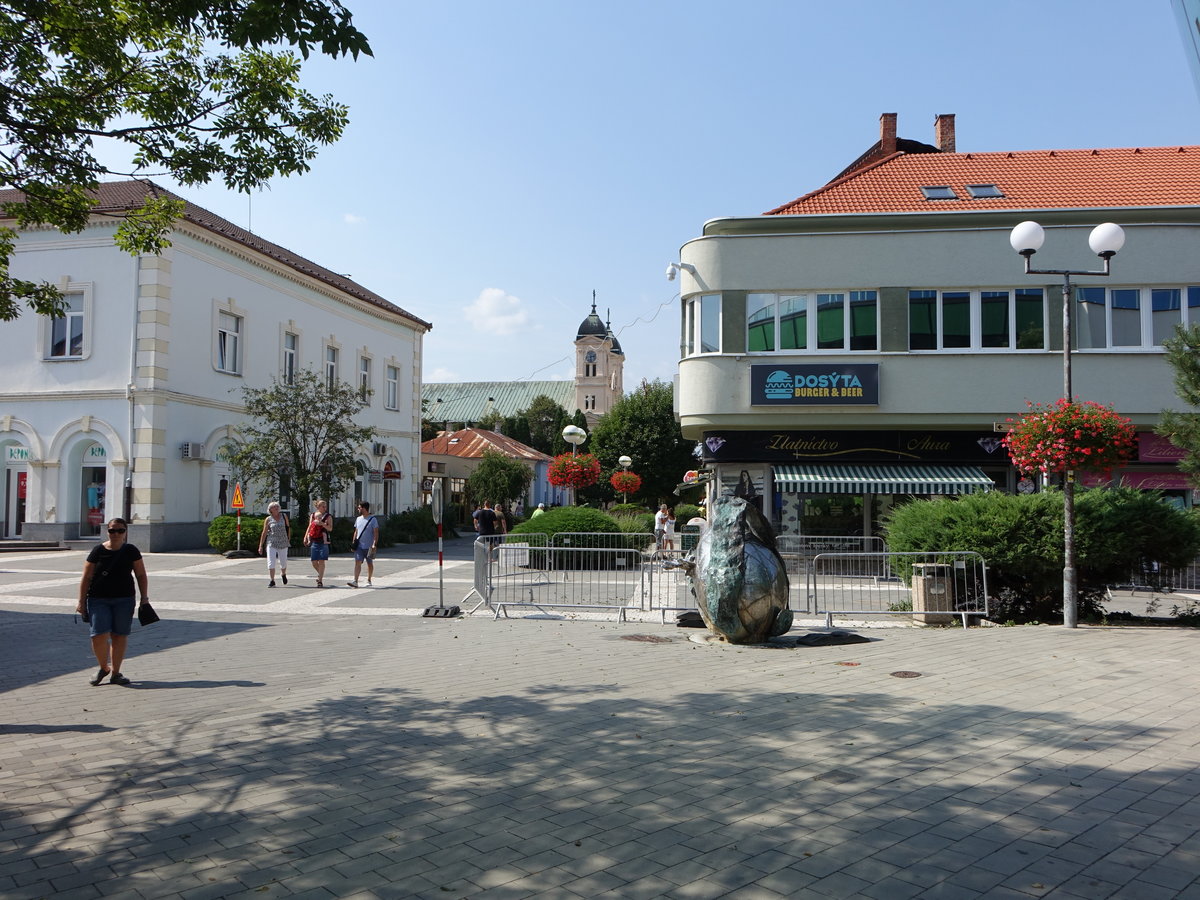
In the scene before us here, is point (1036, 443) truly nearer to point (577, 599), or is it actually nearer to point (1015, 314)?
point (577, 599)

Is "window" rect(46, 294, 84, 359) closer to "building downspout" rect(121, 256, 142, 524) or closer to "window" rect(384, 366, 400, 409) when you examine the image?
"building downspout" rect(121, 256, 142, 524)

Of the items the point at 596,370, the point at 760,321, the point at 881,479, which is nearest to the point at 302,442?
the point at 760,321

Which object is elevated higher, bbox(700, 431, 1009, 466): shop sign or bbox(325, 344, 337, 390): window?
bbox(325, 344, 337, 390): window

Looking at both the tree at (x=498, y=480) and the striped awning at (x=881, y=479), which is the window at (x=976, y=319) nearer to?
the striped awning at (x=881, y=479)

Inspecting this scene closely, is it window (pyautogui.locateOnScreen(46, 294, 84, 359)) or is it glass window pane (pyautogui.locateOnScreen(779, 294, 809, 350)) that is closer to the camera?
glass window pane (pyautogui.locateOnScreen(779, 294, 809, 350))

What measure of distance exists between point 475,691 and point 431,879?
4.19 meters

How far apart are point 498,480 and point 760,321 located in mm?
24342

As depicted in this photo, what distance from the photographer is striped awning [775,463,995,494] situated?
73.0ft

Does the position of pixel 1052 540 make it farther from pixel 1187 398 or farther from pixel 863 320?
pixel 863 320

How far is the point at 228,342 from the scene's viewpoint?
3231 centimetres

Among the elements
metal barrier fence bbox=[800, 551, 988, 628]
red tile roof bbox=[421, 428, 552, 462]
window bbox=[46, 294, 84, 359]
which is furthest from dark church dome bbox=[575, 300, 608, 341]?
metal barrier fence bbox=[800, 551, 988, 628]

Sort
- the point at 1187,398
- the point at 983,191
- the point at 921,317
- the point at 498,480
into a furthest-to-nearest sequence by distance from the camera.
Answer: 1. the point at 498,480
2. the point at 983,191
3. the point at 921,317
4. the point at 1187,398

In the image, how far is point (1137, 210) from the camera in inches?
864

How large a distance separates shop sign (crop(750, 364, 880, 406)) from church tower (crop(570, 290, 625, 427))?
101m
